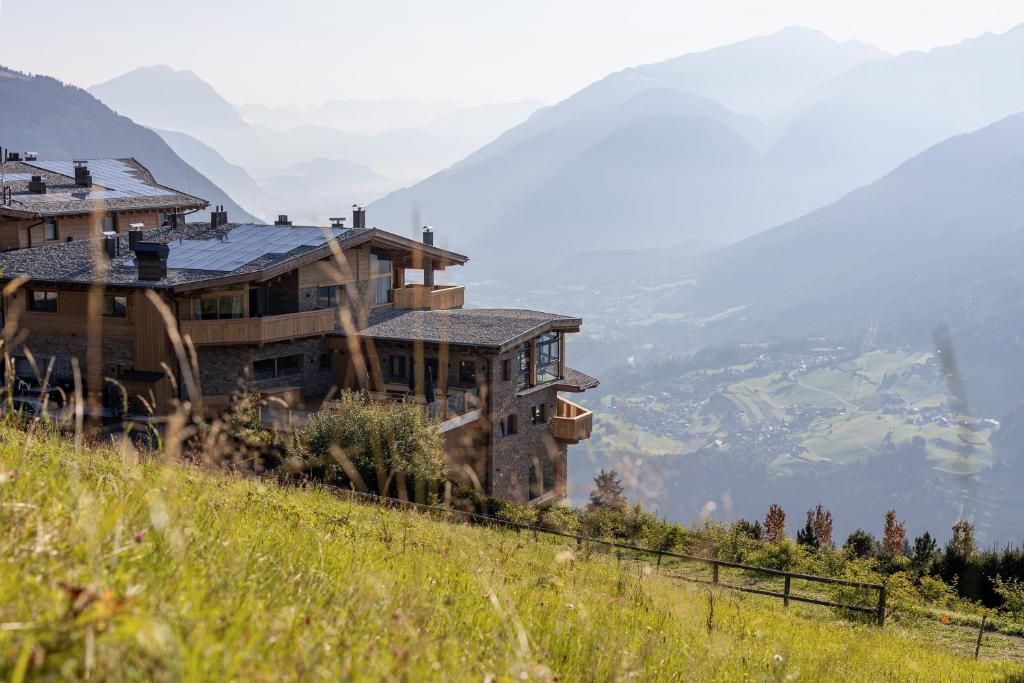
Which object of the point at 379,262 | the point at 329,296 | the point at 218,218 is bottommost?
the point at 329,296

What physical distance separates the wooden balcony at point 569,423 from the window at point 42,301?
1885 cm

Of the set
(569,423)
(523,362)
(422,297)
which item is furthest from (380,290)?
(569,423)

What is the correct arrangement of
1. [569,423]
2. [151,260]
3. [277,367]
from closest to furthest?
[151,260]
[277,367]
[569,423]

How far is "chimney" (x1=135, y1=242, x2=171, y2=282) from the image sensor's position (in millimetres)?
31438

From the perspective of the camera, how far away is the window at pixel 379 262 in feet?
124

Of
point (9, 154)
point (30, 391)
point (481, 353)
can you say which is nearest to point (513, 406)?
point (481, 353)

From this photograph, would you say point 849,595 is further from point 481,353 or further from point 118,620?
point 118,620

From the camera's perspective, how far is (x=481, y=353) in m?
32.4

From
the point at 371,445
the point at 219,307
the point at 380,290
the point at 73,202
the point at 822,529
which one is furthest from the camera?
the point at 73,202

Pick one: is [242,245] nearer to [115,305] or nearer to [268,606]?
[115,305]

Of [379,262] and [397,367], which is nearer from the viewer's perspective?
[397,367]

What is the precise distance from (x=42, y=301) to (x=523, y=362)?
17.3 m

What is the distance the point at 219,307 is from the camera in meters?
32.2

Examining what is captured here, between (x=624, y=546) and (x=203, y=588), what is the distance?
64.6 feet
